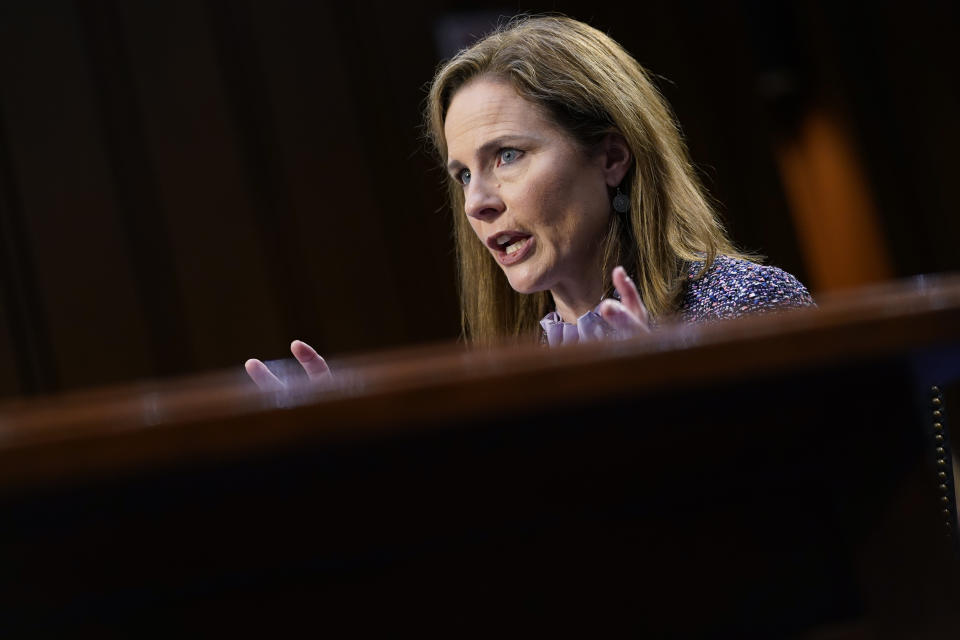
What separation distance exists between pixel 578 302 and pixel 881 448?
1.38 meters

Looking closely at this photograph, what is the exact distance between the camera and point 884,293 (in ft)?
2.04

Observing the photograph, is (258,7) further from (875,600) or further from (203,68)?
(875,600)

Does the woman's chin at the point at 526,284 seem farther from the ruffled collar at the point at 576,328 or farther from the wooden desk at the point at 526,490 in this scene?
the wooden desk at the point at 526,490

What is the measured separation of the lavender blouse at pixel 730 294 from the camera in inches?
68.1

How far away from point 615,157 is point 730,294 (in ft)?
1.46

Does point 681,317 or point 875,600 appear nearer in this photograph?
point 875,600

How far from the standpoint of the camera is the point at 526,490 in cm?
60

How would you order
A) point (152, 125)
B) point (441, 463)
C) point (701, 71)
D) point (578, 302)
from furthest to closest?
point (701, 71), point (152, 125), point (578, 302), point (441, 463)

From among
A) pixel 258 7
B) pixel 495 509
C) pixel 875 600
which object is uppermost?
pixel 258 7

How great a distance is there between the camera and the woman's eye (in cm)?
203

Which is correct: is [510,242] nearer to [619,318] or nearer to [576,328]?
[576,328]

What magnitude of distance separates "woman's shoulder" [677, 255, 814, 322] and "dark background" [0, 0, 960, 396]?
1.90 meters

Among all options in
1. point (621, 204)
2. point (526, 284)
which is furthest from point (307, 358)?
point (621, 204)

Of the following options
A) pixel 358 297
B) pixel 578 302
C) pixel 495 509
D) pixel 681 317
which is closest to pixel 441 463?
pixel 495 509
